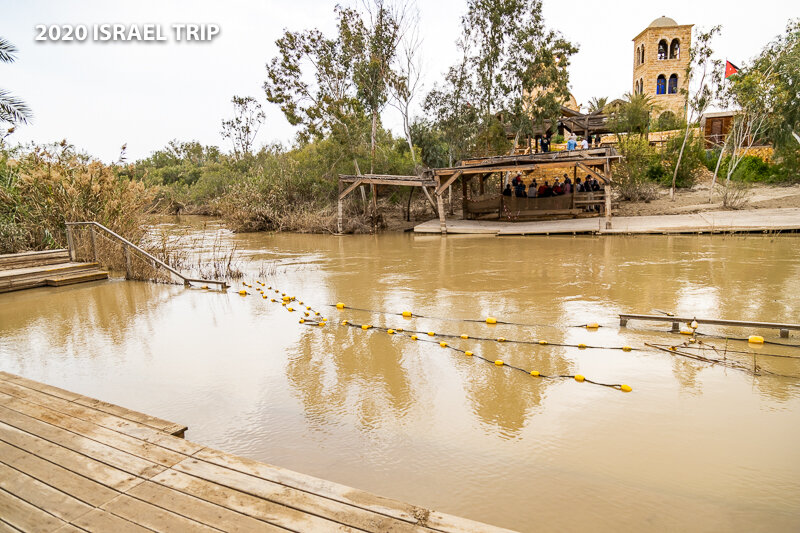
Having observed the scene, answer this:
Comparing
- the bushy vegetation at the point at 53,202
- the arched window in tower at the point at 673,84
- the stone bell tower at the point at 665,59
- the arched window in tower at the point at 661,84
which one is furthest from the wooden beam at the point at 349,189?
the arched window in tower at the point at 673,84

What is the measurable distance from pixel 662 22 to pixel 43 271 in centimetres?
4823

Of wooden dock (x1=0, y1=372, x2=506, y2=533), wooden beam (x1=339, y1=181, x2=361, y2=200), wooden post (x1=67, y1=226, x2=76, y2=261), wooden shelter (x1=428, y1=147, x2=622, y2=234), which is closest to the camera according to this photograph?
wooden dock (x1=0, y1=372, x2=506, y2=533)

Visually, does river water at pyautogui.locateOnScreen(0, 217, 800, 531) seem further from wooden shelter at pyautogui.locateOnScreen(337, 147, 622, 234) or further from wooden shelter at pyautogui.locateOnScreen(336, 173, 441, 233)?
wooden shelter at pyautogui.locateOnScreen(336, 173, 441, 233)

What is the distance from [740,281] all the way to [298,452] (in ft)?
30.9

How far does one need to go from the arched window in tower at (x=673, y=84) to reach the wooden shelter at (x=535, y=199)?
84.3ft

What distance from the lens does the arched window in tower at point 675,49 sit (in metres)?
43.6

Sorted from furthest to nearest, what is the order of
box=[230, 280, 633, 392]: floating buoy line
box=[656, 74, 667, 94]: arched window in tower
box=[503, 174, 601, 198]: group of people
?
box=[656, 74, 667, 94]: arched window in tower → box=[503, 174, 601, 198]: group of people → box=[230, 280, 633, 392]: floating buoy line

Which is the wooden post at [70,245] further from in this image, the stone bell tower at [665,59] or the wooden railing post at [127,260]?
the stone bell tower at [665,59]

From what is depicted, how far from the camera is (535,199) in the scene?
72.7 ft

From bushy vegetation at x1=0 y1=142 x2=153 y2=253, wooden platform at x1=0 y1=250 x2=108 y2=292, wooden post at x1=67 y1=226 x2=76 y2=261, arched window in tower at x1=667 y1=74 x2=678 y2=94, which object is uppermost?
arched window in tower at x1=667 y1=74 x2=678 y2=94

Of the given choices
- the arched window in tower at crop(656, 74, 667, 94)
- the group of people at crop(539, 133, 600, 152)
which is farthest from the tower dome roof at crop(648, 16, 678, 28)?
the group of people at crop(539, 133, 600, 152)

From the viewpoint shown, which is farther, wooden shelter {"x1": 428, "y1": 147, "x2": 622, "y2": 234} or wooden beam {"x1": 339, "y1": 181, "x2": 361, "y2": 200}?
wooden beam {"x1": 339, "y1": 181, "x2": 361, "y2": 200}

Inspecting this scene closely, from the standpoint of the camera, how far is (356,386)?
537cm

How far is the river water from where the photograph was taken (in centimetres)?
347
